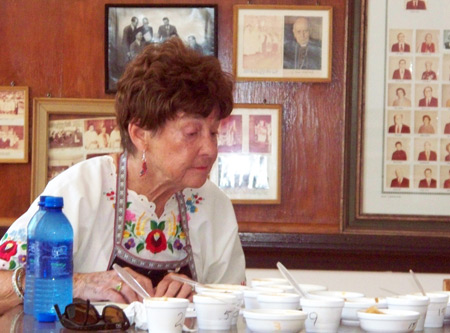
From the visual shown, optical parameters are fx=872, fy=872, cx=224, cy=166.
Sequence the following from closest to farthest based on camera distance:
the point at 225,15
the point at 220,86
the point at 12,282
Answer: the point at 12,282 < the point at 220,86 < the point at 225,15

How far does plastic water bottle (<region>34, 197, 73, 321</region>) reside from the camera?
78.1 inches

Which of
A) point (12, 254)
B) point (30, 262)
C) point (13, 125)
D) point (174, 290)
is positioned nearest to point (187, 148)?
point (174, 290)

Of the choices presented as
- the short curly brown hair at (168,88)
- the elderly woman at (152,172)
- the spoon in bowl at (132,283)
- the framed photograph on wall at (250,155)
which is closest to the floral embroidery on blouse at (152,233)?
the elderly woman at (152,172)

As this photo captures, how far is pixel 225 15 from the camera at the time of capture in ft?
11.2

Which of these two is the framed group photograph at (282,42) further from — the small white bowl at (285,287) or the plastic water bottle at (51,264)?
the plastic water bottle at (51,264)

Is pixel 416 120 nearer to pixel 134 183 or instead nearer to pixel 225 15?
pixel 225 15

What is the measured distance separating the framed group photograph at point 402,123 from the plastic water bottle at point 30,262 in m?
1.65

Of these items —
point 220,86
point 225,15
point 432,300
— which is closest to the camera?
point 432,300

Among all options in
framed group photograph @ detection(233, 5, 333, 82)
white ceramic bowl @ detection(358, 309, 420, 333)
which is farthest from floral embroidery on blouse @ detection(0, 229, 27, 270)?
framed group photograph @ detection(233, 5, 333, 82)

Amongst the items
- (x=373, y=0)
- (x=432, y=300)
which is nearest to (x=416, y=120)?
(x=373, y=0)

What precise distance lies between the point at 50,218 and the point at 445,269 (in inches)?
75.3

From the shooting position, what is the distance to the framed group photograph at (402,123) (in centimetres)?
343

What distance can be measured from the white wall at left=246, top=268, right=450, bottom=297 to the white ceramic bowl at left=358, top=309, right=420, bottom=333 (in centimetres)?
164

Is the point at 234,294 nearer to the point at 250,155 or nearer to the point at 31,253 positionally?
the point at 31,253
